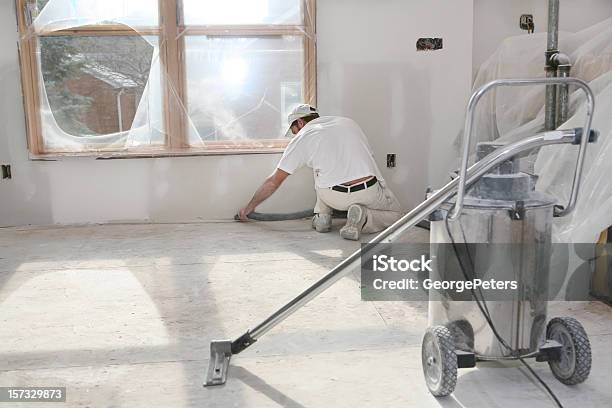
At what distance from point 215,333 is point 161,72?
2705 mm

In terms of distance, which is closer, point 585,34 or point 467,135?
point 467,135

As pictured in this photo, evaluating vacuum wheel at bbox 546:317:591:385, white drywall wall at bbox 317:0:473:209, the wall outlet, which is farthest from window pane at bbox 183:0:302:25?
vacuum wheel at bbox 546:317:591:385

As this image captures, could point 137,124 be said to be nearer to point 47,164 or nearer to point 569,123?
point 47,164

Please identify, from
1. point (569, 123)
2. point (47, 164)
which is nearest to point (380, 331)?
point (569, 123)

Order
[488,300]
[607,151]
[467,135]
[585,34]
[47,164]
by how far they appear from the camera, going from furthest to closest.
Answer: [47,164], [585,34], [607,151], [488,300], [467,135]

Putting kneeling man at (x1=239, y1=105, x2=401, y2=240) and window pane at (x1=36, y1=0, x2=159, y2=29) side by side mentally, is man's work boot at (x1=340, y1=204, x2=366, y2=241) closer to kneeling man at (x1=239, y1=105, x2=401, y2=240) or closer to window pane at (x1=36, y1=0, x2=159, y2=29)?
kneeling man at (x1=239, y1=105, x2=401, y2=240)

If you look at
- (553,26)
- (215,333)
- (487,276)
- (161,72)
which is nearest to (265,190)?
(161,72)

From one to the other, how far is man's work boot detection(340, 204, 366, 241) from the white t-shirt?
21cm

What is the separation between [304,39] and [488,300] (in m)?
3.32

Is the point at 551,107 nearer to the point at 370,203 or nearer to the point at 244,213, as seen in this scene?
the point at 370,203

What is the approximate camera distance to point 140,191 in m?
4.93

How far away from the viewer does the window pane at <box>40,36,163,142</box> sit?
470 centimetres

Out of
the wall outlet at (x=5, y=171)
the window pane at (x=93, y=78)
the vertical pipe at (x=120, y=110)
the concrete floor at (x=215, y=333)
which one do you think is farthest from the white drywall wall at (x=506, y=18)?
the wall outlet at (x=5, y=171)

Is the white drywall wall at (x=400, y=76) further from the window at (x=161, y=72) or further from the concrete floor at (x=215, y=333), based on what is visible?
Answer: the concrete floor at (x=215, y=333)
